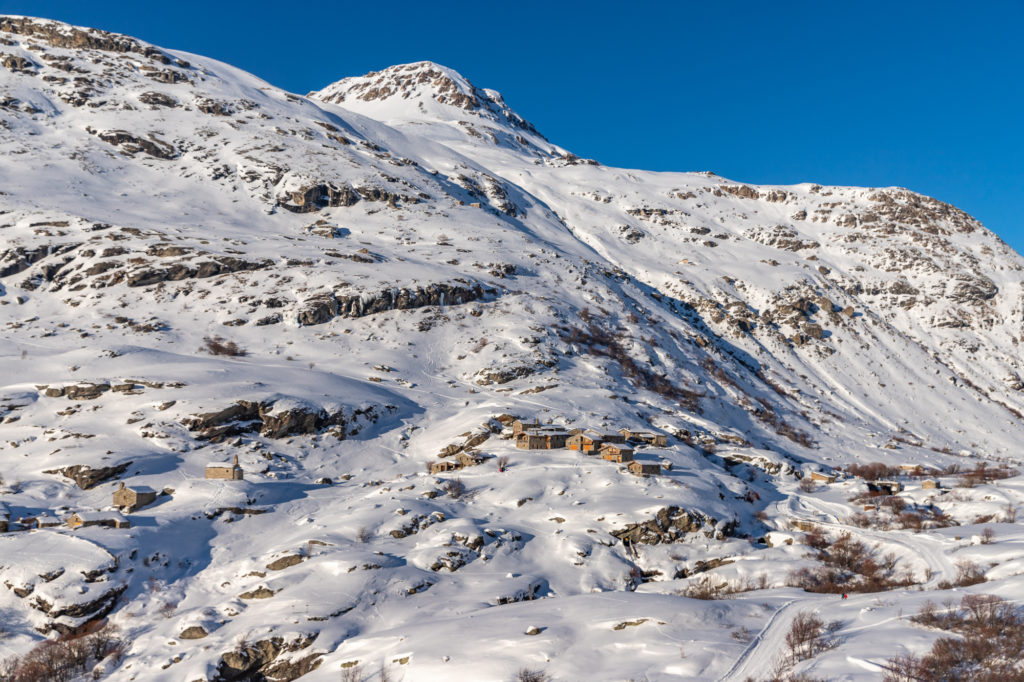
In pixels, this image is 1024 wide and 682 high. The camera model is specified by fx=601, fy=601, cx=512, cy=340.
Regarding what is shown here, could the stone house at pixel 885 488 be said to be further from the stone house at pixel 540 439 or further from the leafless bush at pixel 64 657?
the leafless bush at pixel 64 657

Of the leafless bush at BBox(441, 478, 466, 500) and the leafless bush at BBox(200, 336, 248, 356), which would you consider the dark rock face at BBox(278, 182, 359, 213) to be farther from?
the leafless bush at BBox(441, 478, 466, 500)

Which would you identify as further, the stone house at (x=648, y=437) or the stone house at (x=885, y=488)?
the stone house at (x=648, y=437)

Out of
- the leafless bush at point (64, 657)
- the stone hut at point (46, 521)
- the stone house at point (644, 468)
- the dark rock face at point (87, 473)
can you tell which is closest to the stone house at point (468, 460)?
the stone house at point (644, 468)

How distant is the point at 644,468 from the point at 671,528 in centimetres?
783

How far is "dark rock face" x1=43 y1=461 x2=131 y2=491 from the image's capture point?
144 ft

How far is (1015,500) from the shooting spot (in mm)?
52062

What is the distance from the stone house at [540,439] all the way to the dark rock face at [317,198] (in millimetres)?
75607

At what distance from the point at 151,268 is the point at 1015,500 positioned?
100 meters

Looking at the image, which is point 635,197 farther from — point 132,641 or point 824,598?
point 132,641

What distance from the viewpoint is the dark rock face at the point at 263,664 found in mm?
28969

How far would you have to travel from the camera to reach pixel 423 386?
69.4 m

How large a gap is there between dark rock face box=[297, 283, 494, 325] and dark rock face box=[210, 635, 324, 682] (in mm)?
52791

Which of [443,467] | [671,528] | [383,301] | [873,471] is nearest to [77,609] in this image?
[443,467]

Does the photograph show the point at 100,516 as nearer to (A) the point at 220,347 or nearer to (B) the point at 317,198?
(A) the point at 220,347
